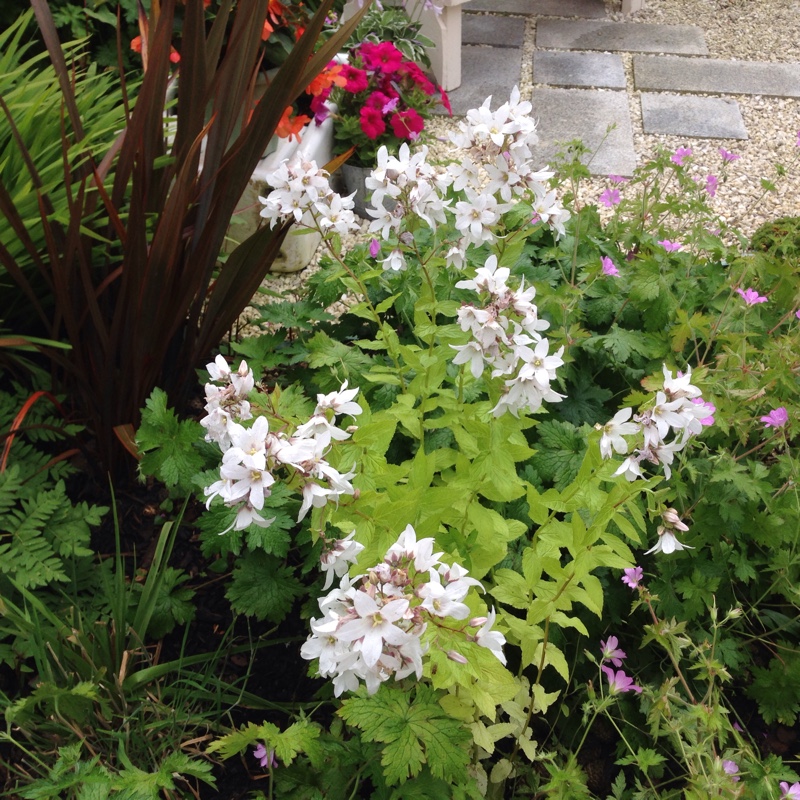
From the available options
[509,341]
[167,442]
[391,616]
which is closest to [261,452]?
[391,616]

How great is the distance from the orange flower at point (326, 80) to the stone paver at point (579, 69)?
5.40ft

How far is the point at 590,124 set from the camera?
12.5 feet

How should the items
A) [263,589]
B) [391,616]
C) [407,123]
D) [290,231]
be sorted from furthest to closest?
[407,123]
[290,231]
[263,589]
[391,616]

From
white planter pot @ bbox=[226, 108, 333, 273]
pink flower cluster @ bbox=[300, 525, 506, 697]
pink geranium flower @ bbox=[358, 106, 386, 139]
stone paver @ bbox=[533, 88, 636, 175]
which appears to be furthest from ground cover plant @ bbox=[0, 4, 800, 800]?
stone paver @ bbox=[533, 88, 636, 175]

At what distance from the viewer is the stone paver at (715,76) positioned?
13.5ft

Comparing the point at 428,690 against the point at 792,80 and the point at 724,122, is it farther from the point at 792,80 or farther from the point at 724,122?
the point at 792,80

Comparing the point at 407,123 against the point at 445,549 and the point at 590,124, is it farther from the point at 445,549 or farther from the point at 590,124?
the point at 445,549

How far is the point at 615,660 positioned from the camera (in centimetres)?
142

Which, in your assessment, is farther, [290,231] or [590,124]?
[590,124]

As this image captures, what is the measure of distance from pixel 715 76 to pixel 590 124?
97 centimetres

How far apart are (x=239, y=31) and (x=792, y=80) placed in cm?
364

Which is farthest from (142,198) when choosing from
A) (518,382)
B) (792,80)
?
(792,80)

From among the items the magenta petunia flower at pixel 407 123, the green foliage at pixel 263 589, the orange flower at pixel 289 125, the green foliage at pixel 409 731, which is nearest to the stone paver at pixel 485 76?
the magenta petunia flower at pixel 407 123

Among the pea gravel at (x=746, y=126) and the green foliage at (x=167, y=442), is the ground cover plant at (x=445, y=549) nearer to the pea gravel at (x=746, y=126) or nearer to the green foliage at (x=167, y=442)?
the green foliage at (x=167, y=442)
